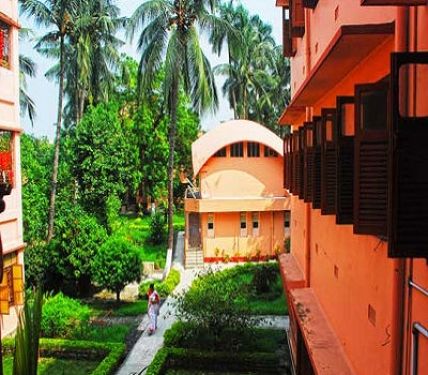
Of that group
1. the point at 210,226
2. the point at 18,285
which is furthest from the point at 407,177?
the point at 210,226

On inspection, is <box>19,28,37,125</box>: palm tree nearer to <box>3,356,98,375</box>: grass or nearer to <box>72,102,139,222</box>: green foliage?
<box>72,102,139,222</box>: green foliage

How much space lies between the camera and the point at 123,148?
24922 mm

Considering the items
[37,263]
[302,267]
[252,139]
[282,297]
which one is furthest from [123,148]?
[302,267]

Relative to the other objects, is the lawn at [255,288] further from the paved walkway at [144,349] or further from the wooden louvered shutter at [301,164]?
the wooden louvered shutter at [301,164]

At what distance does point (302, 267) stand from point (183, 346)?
399cm

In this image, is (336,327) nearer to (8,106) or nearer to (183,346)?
(183,346)

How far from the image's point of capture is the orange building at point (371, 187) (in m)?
2.75

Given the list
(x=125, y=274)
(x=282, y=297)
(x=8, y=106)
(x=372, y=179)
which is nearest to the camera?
(x=372, y=179)

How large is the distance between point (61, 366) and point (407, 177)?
1106 cm

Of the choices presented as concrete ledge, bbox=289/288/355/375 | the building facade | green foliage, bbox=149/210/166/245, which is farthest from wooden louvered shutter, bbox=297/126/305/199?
green foliage, bbox=149/210/166/245

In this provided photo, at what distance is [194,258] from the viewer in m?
23.6

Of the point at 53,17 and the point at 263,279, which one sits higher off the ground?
the point at 53,17

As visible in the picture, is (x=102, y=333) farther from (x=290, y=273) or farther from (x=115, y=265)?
(x=290, y=273)

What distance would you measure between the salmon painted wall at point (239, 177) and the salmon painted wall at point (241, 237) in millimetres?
1162
